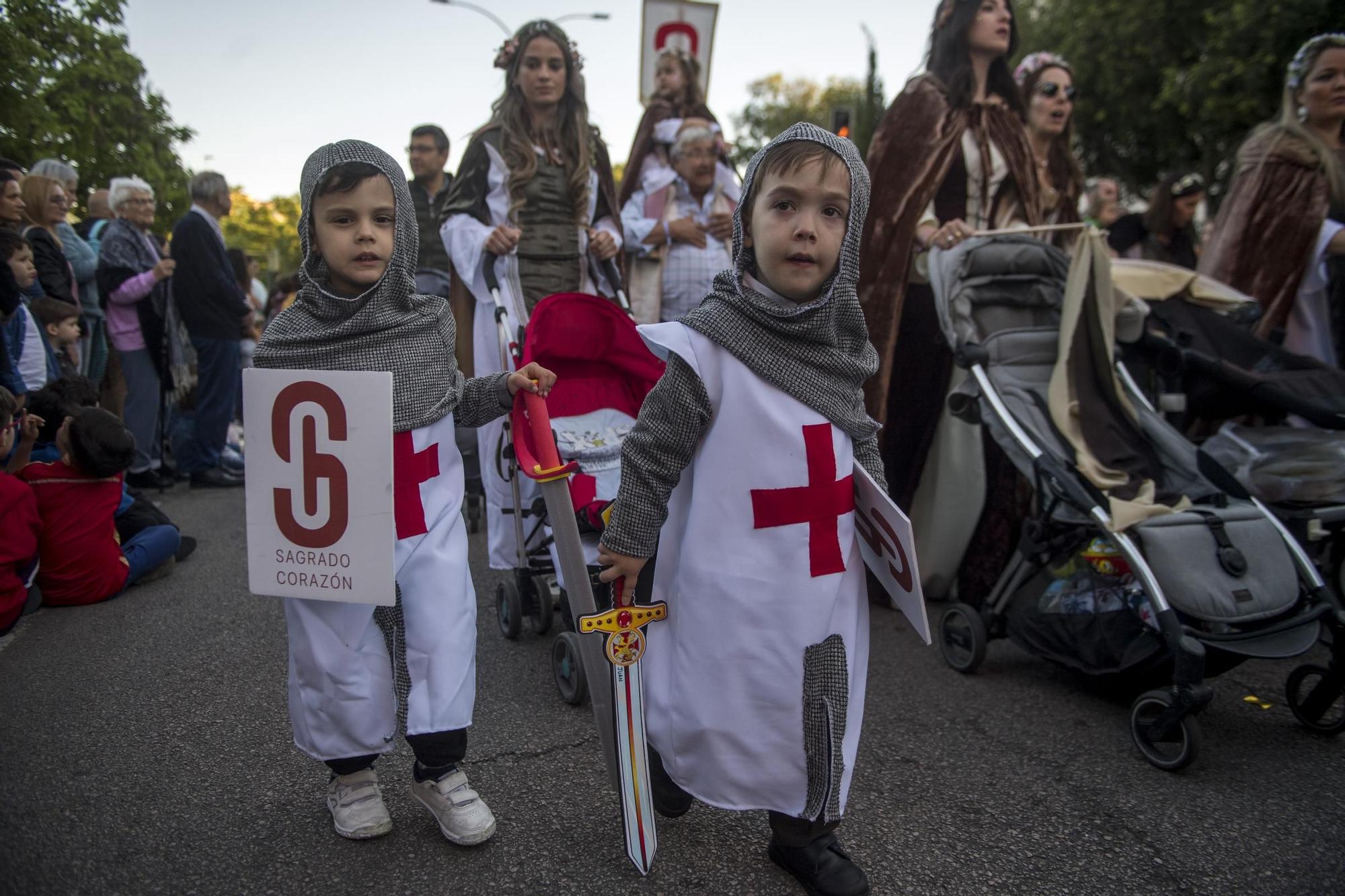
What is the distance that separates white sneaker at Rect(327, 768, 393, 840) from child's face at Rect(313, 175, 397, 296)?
1236mm

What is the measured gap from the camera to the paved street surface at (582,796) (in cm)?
225

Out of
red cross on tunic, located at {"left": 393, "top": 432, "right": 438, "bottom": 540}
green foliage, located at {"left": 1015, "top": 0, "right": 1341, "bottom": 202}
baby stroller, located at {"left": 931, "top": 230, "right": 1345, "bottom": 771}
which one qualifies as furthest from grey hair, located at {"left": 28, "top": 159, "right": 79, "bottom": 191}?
green foliage, located at {"left": 1015, "top": 0, "right": 1341, "bottom": 202}

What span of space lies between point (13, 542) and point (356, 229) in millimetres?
2574

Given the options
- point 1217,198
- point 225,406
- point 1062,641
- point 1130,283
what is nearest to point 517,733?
point 1062,641

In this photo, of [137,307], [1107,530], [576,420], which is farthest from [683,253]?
[137,307]

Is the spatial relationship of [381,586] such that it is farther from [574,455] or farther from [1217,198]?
[1217,198]

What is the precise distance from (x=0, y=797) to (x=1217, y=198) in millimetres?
20969

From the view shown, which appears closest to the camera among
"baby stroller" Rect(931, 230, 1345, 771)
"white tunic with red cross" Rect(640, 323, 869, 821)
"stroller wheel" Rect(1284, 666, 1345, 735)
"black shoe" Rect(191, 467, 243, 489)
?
"white tunic with red cross" Rect(640, 323, 869, 821)

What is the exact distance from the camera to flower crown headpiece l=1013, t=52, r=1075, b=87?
4672 mm

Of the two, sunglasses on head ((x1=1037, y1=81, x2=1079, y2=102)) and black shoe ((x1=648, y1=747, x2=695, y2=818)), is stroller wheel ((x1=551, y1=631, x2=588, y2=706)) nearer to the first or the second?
black shoe ((x1=648, y1=747, x2=695, y2=818))

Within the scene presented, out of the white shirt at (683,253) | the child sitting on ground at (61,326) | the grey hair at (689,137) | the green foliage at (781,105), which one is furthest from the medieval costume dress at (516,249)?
the green foliage at (781,105)

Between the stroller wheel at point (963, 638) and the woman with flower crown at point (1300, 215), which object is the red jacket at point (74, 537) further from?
the woman with flower crown at point (1300, 215)

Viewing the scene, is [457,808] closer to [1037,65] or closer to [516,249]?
[516,249]

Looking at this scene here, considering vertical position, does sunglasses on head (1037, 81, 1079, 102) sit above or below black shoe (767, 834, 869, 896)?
above
